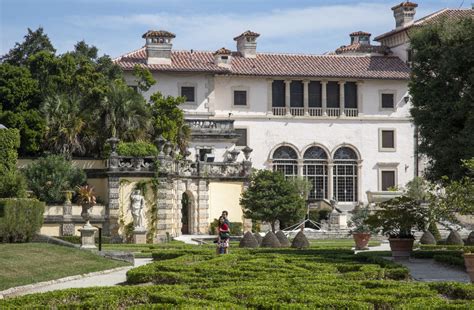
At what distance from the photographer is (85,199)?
45.8 m

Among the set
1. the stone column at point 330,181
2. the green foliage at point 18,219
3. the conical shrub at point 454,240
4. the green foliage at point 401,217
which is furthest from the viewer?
the stone column at point 330,181

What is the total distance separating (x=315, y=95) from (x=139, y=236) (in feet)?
81.6

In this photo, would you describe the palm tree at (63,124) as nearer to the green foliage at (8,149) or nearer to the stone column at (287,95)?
the green foliage at (8,149)

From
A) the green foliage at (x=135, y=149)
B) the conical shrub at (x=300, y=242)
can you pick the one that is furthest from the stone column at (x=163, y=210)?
the conical shrub at (x=300, y=242)

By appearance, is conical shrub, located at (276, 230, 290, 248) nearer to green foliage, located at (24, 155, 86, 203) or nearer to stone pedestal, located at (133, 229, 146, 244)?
stone pedestal, located at (133, 229, 146, 244)

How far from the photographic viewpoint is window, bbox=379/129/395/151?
66.9 metres

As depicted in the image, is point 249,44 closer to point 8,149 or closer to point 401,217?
point 8,149

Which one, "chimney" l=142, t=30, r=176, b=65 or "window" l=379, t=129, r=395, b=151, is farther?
"window" l=379, t=129, r=395, b=151

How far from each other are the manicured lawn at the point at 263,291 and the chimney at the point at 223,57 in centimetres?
4153

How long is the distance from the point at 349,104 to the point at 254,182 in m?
19.4

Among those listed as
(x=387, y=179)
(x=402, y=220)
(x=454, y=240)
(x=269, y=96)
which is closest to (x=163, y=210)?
(x=454, y=240)

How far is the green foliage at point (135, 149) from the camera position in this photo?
4669 centimetres

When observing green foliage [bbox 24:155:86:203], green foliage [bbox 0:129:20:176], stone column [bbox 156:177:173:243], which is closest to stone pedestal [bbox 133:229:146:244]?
stone column [bbox 156:177:173:243]

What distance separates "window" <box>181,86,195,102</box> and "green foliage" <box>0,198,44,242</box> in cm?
3385
